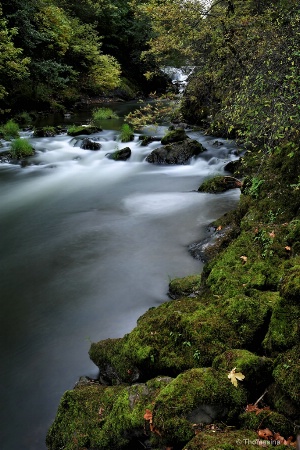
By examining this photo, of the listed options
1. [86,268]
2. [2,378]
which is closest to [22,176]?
[86,268]

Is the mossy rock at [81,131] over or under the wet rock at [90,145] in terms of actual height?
over

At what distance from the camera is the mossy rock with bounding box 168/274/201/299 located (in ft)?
15.5

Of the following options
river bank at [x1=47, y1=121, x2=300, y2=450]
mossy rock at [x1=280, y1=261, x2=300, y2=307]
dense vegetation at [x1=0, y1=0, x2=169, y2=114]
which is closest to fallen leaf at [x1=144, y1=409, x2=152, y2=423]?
river bank at [x1=47, y1=121, x2=300, y2=450]

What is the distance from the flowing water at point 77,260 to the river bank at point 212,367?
0.71 meters

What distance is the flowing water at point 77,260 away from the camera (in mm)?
3930

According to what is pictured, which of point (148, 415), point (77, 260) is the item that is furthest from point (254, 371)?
point (77, 260)

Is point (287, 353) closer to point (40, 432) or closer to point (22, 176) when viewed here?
point (40, 432)

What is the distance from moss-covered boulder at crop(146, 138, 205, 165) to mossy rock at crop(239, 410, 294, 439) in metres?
10.8

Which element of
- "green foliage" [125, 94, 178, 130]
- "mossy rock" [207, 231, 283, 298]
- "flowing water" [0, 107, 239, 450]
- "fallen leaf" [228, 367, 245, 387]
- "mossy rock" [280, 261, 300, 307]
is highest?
"green foliage" [125, 94, 178, 130]

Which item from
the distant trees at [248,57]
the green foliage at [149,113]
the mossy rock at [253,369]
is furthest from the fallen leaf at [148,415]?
the green foliage at [149,113]

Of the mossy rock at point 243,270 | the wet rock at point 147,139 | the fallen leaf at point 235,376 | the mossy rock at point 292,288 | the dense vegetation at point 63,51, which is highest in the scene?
the dense vegetation at point 63,51

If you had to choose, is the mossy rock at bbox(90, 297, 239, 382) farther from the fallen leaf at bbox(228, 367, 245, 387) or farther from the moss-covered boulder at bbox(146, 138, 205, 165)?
the moss-covered boulder at bbox(146, 138, 205, 165)

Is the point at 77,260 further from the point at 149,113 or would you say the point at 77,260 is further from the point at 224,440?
the point at 149,113

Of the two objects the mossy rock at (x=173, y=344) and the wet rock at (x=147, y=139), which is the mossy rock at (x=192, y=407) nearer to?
the mossy rock at (x=173, y=344)
